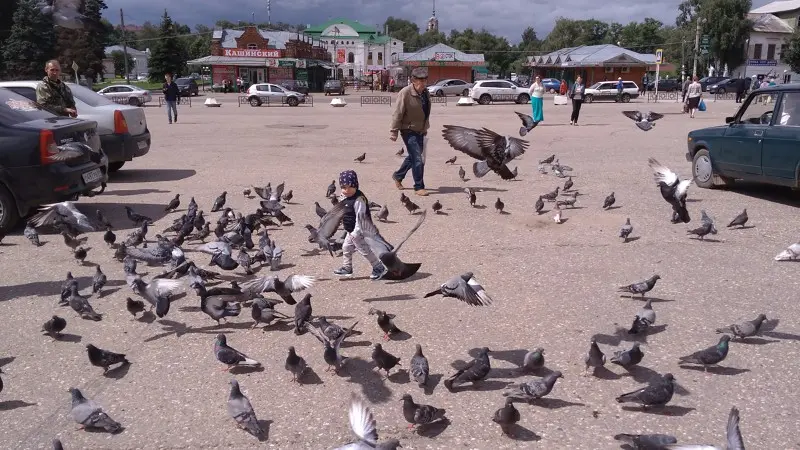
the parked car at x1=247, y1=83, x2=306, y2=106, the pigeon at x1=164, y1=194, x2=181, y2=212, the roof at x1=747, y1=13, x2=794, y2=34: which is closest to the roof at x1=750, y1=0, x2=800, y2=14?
the roof at x1=747, y1=13, x2=794, y2=34

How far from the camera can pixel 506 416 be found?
3404mm

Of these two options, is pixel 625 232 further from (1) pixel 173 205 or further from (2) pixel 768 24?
(2) pixel 768 24

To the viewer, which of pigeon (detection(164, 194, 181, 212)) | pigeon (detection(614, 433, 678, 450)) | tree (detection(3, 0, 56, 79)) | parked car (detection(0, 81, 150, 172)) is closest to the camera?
pigeon (detection(614, 433, 678, 450))

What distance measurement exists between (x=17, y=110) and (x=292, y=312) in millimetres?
5346

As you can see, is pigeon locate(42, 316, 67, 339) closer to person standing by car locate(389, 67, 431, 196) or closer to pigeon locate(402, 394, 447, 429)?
pigeon locate(402, 394, 447, 429)

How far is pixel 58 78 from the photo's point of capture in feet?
31.3

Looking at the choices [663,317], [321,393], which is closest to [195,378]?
[321,393]

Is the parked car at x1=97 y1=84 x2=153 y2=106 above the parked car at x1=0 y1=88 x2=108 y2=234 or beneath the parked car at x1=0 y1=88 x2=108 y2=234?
above

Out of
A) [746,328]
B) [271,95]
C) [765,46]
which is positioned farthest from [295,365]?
[765,46]

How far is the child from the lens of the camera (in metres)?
5.52

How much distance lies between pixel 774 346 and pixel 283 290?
151 inches

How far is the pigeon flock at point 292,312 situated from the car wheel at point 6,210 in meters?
0.29

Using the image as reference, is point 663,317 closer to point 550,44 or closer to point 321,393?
point 321,393

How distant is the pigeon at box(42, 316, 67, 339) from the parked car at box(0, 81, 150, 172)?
677 cm
